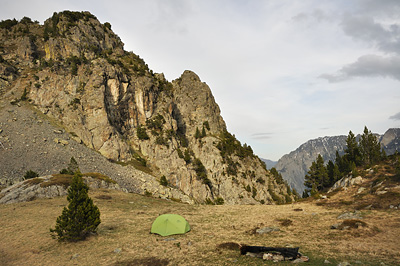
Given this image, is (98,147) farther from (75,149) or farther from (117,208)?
(117,208)

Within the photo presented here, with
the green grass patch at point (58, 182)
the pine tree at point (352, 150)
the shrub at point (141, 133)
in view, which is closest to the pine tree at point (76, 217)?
the green grass patch at point (58, 182)

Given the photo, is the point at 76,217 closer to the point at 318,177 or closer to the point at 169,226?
the point at 169,226

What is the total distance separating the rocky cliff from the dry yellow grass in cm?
3525

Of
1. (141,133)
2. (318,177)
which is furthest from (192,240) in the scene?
(141,133)

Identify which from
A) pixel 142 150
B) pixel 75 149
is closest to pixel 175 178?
pixel 142 150

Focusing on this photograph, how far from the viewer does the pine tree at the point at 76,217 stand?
1972cm

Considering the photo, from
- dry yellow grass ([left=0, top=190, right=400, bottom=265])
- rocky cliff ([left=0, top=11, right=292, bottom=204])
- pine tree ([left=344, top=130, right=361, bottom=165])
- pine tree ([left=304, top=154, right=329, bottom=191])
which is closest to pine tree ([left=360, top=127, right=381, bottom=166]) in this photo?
pine tree ([left=344, top=130, right=361, bottom=165])

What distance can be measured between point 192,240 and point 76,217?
11.4 meters

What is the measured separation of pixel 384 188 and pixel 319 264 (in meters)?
33.3

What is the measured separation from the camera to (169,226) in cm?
2308

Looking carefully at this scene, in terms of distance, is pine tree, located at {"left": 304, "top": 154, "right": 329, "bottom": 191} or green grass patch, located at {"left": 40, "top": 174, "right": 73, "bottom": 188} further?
pine tree, located at {"left": 304, "top": 154, "right": 329, "bottom": 191}

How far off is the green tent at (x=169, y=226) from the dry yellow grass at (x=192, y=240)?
0.78 meters

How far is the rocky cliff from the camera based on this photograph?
81.0 m

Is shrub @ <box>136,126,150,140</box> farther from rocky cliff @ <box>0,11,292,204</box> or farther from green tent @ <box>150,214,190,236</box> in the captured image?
green tent @ <box>150,214,190,236</box>
